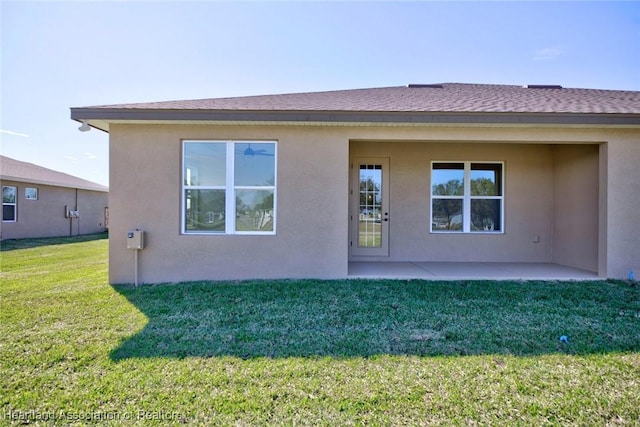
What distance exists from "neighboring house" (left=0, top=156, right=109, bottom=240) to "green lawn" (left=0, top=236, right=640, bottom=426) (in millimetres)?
12459

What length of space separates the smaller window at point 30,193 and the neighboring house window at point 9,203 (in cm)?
44

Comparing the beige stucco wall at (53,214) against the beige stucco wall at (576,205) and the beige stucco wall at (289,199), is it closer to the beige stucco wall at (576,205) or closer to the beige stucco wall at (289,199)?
the beige stucco wall at (289,199)

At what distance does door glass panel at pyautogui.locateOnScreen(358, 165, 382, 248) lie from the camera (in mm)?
7941

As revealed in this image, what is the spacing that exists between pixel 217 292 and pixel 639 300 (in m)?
6.60

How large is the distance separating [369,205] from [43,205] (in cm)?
1680

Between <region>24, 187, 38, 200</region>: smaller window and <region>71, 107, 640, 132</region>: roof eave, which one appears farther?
<region>24, 187, 38, 200</region>: smaller window

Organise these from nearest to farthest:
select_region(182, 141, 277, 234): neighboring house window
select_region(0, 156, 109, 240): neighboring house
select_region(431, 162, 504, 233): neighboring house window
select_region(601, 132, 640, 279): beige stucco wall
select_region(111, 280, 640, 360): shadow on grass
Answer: select_region(111, 280, 640, 360): shadow on grass → select_region(601, 132, 640, 279): beige stucco wall → select_region(182, 141, 277, 234): neighboring house window → select_region(431, 162, 504, 233): neighboring house window → select_region(0, 156, 109, 240): neighboring house

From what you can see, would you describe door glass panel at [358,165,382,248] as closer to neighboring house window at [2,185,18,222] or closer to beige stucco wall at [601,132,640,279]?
beige stucco wall at [601,132,640,279]

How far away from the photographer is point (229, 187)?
601cm

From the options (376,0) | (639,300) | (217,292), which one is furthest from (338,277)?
(376,0)

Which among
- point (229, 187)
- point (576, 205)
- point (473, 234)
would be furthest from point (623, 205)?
point (229, 187)

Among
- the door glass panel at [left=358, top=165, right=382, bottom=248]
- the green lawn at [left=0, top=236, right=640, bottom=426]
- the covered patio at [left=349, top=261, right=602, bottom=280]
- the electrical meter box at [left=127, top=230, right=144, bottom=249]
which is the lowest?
the green lawn at [left=0, top=236, right=640, bottom=426]

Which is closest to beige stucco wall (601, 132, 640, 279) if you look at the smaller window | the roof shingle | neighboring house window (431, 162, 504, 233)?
the roof shingle

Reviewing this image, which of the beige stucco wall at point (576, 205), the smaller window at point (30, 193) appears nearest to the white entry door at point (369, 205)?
the beige stucco wall at point (576, 205)
